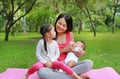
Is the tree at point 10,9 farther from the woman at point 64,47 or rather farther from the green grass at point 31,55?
the woman at point 64,47

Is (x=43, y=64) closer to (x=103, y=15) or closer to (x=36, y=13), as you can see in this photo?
(x=36, y=13)

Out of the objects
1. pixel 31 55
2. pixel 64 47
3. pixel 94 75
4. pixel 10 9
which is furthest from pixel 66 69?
pixel 10 9

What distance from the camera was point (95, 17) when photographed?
2730cm

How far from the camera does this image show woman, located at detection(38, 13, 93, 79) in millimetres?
3951

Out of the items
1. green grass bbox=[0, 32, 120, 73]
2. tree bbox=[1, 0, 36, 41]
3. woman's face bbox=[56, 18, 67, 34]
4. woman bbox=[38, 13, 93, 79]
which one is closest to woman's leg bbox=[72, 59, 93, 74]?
woman bbox=[38, 13, 93, 79]

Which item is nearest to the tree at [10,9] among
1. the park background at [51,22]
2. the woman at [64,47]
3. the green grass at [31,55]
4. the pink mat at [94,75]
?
the park background at [51,22]

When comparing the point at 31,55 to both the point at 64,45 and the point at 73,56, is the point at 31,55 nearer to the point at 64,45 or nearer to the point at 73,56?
the point at 64,45

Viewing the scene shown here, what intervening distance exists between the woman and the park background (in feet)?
7.17

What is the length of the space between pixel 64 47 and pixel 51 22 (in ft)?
64.2

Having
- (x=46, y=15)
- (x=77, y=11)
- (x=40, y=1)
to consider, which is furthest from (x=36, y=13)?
(x=40, y=1)

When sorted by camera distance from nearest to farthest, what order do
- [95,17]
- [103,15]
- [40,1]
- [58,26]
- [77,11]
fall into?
[58,26], [40,1], [77,11], [95,17], [103,15]

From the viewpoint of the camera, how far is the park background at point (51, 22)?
855 centimetres

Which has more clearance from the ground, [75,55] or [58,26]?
[58,26]

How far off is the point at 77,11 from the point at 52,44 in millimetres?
19676
